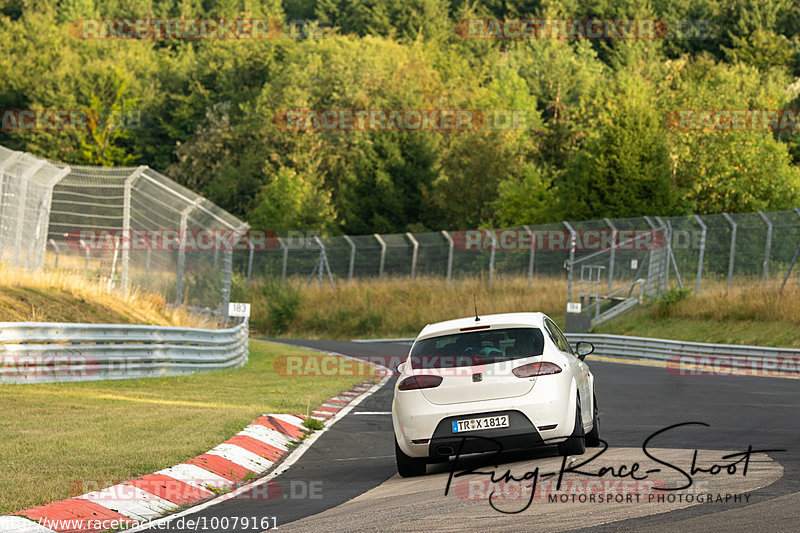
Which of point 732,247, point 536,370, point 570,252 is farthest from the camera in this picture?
point 570,252

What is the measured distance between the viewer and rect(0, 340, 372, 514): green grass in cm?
935

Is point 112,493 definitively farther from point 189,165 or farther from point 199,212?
point 189,165

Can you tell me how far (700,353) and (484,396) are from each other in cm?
2074

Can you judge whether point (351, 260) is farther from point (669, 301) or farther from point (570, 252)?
point (669, 301)

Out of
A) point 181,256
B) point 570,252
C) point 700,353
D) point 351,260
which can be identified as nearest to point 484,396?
point 181,256

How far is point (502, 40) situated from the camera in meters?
115

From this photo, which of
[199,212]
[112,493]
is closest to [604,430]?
[112,493]

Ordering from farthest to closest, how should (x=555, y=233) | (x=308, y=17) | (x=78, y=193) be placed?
(x=308, y=17) < (x=555, y=233) < (x=78, y=193)

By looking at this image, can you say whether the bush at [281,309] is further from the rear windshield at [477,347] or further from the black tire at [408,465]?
the black tire at [408,465]

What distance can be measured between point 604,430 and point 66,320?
38.5 ft

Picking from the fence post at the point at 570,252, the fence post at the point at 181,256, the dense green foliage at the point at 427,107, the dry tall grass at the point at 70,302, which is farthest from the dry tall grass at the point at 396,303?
the dry tall grass at the point at 70,302

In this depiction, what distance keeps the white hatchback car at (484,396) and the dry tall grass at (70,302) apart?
11466mm

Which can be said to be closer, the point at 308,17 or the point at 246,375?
the point at 246,375

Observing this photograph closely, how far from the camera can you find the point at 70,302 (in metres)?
22.3
